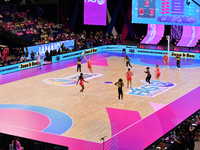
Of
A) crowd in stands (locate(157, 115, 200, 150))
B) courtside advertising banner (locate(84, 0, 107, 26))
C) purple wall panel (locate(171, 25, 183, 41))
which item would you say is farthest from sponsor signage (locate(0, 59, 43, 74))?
crowd in stands (locate(157, 115, 200, 150))

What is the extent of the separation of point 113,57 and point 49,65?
7382 millimetres

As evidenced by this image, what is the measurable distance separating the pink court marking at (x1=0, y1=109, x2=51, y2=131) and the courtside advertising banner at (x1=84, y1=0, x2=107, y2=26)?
2899 centimetres

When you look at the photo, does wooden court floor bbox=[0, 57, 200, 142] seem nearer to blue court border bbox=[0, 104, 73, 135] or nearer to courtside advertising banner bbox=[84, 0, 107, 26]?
blue court border bbox=[0, 104, 73, 135]

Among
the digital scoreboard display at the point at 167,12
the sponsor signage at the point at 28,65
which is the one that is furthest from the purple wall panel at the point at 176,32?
the sponsor signage at the point at 28,65

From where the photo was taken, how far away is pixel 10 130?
1673cm

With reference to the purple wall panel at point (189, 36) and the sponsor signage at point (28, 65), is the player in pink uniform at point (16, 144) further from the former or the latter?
the purple wall panel at point (189, 36)

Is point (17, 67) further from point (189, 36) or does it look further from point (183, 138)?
point (189, 36)

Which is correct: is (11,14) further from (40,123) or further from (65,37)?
(40,123)

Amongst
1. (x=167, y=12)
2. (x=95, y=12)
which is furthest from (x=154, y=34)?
(x=95, y=12)

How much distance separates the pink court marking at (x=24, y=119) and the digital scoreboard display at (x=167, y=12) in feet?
76.8

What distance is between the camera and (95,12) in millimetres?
46812

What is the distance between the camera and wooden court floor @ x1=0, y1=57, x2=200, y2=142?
17688mm

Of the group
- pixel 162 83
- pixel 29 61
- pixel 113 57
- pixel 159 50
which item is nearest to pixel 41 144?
pixel 162 83

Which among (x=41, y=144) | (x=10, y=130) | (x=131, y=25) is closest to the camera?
(x=41, y=144)
